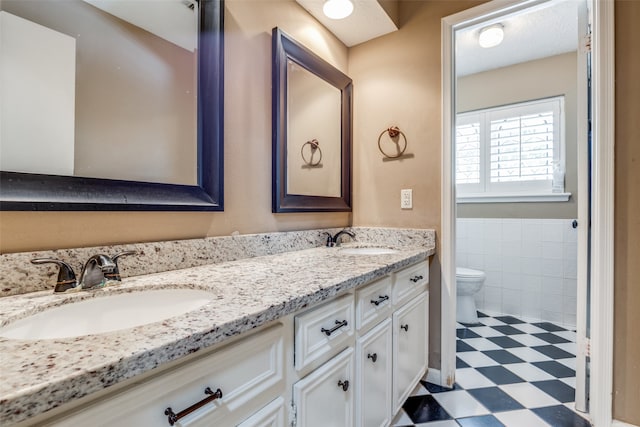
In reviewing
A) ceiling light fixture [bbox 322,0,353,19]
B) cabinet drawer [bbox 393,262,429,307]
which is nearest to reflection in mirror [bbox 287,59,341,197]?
ceiling light fixture [bbox 322,0,353,19]

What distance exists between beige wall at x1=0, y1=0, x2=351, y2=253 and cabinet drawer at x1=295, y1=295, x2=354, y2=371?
583 millimetres

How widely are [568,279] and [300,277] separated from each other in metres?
2.73

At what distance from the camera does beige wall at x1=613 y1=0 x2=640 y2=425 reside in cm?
131

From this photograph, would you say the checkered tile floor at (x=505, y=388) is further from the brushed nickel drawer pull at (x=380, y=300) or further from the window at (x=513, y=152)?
the window at (x=513, y=152)

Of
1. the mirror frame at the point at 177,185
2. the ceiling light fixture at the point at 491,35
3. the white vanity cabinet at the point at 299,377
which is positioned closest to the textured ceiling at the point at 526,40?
the ceiling light fixture at the point at 491,35

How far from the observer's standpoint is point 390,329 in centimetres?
126

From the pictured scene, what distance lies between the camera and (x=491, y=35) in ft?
7.50

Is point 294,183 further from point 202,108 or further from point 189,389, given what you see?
point 189,389

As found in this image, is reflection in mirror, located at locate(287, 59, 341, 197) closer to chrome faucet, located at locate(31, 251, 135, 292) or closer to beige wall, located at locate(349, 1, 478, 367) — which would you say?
beige wall, located at locate(349, 1, 478, 367)

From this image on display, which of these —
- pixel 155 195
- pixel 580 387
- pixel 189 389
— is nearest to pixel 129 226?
pixel 155 195

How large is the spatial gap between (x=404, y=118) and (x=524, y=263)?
1927mm

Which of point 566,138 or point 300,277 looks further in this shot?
point 566,138

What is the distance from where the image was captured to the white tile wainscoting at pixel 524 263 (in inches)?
102

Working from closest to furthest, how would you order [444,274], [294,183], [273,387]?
[273,387]
[294,183]
[444,274]
